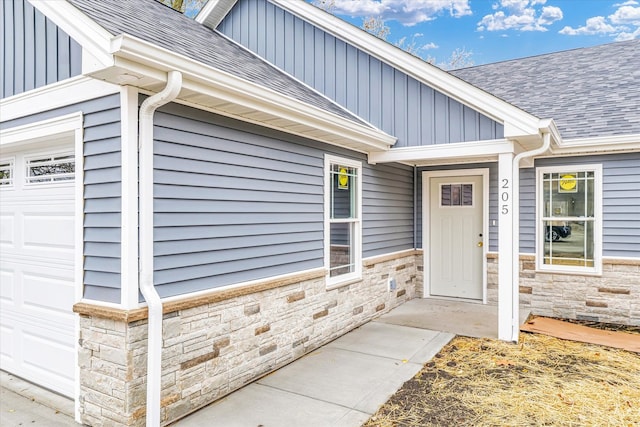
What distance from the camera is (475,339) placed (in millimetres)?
5324

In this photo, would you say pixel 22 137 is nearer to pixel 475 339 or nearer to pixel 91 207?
pixel 91 207

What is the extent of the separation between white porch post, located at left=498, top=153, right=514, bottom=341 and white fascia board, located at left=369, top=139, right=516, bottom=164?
4.6 inches

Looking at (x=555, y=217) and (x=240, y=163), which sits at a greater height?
(x=240, y=163)

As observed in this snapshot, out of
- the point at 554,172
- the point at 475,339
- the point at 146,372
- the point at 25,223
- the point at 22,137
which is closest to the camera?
the point at 146,372

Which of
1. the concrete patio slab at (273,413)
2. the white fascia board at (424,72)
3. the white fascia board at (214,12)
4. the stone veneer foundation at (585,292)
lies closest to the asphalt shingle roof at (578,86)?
the white fascia board at (424,72)

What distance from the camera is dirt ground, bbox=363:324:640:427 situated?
340cm

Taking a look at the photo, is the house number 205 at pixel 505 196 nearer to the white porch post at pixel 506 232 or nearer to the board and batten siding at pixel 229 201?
the white porch post at pixel 506 232

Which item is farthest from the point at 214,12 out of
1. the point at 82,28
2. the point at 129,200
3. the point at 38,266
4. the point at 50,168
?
the point at 129,200

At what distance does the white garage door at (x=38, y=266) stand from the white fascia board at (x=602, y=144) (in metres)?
5.85

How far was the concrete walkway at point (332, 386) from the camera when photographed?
3387 millimetres

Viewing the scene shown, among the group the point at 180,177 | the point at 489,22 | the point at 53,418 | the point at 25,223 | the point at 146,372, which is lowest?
the point at 53,418

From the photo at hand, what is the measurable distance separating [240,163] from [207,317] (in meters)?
1.38

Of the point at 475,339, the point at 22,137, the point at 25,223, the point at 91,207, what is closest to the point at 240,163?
the point at 91,207

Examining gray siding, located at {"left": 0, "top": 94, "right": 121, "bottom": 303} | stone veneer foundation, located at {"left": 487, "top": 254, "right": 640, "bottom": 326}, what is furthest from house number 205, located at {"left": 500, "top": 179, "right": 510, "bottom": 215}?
gray siding, located at {"left": 0, "top": 94, "right": 121, "bottom": 303}
